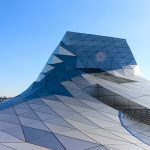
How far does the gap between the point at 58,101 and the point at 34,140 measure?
353 inches

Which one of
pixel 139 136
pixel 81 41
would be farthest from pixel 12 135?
pixel 81 41

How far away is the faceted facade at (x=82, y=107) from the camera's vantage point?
1809 cm

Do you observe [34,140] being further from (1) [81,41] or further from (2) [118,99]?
(1) [81,41]

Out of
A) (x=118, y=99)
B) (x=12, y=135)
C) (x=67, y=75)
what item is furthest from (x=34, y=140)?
(x=67, y=75)

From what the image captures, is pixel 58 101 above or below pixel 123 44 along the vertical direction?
below

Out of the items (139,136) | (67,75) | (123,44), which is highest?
(123,44)

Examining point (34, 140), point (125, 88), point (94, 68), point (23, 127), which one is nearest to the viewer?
point (34, 140)

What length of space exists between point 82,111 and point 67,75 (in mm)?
9029

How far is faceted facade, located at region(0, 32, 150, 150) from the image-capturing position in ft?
59.4

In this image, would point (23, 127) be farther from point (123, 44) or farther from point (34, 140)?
point (123, 44)

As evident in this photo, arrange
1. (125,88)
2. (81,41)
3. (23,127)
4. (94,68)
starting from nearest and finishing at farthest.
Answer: (23,127) < (125,88) < (94,68) < (81,41)

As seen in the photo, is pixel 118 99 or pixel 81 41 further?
pixel 81 41

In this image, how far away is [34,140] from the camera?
57.7 ft

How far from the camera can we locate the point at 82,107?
2542cm
